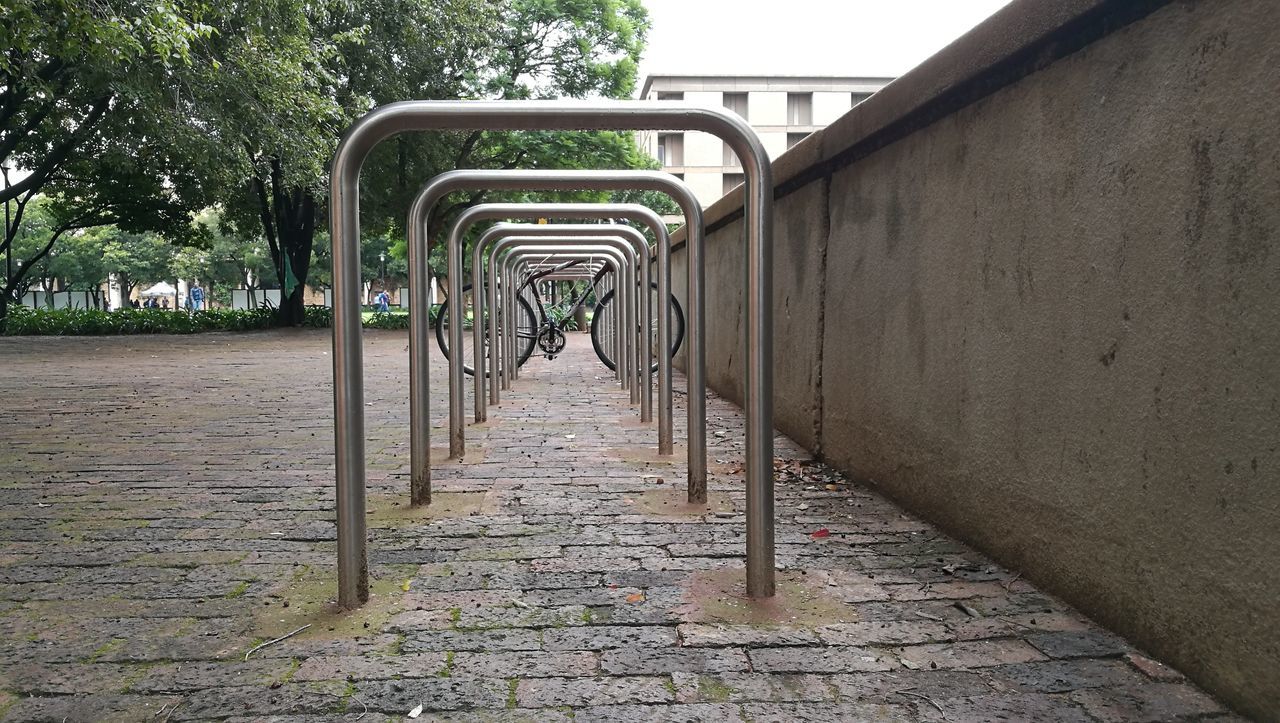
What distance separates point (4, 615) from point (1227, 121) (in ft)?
9.62

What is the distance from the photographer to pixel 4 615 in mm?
2389

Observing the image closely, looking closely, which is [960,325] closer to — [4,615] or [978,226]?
[978,226]

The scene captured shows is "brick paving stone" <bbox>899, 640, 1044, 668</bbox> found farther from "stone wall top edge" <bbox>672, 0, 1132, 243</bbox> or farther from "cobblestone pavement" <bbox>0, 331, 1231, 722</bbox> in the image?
"stone wall top edge" <bbox>672, 0, 1132, 243</bbox>

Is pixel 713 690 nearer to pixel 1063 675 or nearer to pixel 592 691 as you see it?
pixel 592 691

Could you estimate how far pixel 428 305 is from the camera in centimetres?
356

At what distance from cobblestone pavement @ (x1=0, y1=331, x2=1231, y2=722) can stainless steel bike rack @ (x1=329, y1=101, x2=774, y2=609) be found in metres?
0.19

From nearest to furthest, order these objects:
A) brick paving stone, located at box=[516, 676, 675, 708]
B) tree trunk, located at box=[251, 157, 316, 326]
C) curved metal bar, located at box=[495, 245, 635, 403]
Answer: brick paving stone, located at box=[516, 676, 675, 708] < curved metal bar, located at box=[495, 245, 635, 403] < tree trunk, located at box=[251, 157, 316, 326]

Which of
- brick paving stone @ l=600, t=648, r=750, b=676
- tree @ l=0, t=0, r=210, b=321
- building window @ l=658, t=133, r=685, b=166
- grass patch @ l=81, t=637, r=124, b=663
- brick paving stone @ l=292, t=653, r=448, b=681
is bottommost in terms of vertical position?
brick paving stone @ l=600, t=648, r=750, b=676

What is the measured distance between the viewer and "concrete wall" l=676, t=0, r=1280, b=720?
1684 mm

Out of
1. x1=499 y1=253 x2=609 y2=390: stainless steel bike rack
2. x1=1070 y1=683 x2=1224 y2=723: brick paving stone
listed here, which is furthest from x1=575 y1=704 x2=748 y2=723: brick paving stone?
x1=499 y1=253 x2=609 y2=390: stainless steel bike rack

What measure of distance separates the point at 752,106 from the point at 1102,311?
57.3m

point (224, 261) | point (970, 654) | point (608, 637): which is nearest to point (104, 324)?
point (608, 637)

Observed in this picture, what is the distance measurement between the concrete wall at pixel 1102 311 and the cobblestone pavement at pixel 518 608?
16 centimetres

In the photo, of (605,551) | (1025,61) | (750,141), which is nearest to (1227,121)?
(1025,61)
